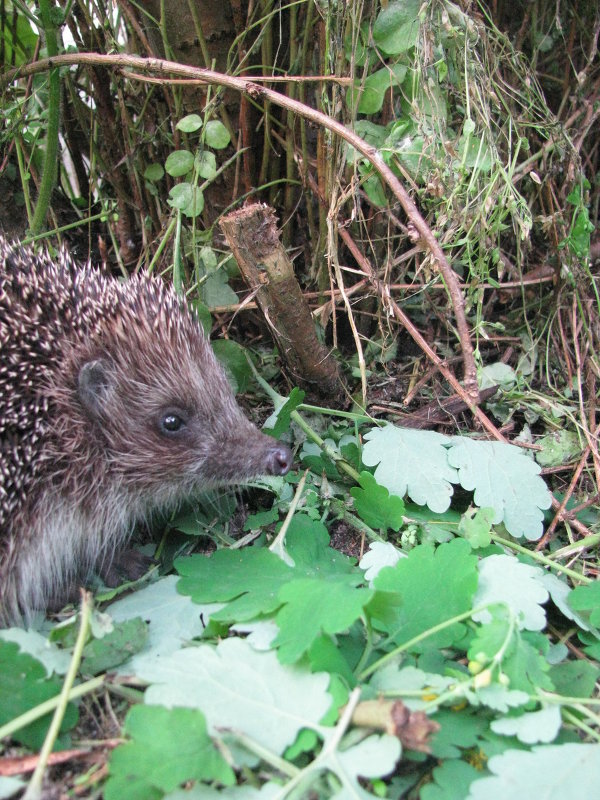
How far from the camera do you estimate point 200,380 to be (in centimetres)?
239

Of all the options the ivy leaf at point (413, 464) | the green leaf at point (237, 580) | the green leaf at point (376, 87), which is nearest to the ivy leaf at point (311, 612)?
the green leaf at point (237, 580)

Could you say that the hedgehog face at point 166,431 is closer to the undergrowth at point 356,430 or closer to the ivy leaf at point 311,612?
the undergrowth at point 356,430

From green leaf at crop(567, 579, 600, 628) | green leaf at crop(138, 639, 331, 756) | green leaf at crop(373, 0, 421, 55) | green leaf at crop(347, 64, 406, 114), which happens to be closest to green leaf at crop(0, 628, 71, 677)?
green leaf at crop(138, 639, 331, 756)

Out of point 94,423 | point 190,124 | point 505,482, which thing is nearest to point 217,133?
point 190,124

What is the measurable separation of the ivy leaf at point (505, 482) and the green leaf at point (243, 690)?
892mm

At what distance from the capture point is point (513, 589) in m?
1.82

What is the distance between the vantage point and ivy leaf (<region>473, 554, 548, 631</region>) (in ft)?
5.77

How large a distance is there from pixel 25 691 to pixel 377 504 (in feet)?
3.57

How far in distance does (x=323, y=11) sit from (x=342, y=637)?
192 cm

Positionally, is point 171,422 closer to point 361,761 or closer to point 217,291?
point 217,291

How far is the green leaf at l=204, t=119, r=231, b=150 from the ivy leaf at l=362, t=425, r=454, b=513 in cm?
116

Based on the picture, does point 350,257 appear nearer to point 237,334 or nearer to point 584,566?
point 237,334

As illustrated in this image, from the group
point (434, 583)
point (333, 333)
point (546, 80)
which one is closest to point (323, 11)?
point (333, 333)

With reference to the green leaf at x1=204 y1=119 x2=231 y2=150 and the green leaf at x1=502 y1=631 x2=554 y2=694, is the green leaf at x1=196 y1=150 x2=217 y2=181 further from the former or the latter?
the green leaf at x1=502 y1=631 x2=554 y2=694
